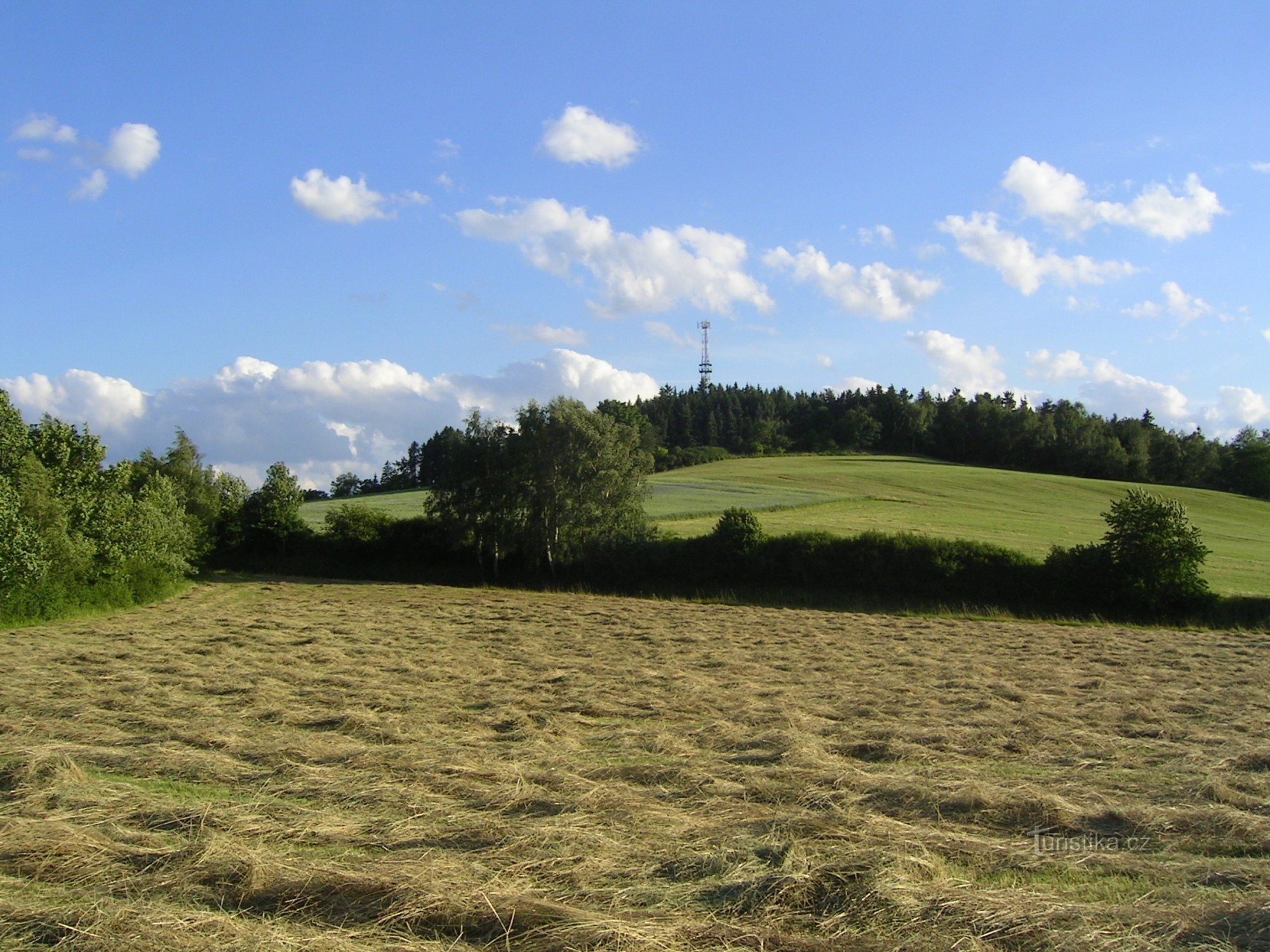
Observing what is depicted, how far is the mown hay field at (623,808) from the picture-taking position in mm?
4539

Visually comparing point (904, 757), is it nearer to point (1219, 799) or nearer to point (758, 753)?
point (758, 753)

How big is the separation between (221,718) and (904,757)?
8.31 metres

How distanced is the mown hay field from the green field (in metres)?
28.1

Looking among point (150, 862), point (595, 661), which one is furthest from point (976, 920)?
point (595, 661)

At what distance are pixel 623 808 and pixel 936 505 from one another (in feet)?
195

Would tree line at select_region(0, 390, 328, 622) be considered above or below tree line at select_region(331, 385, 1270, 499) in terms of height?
below

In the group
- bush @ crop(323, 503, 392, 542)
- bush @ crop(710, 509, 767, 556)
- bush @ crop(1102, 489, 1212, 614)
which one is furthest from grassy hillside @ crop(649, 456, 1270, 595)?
bush @ crop(323, 503, 392, 542)

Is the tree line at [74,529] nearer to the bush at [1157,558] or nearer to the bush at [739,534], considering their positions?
the bush at [739,534]

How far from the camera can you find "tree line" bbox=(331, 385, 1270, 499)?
307 ft

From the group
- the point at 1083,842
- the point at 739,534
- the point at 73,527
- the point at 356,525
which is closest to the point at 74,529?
the point at 73,527

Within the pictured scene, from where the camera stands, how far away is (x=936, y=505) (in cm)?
6138

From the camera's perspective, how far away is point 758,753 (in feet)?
28.6

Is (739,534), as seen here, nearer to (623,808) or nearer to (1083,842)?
(623,808)

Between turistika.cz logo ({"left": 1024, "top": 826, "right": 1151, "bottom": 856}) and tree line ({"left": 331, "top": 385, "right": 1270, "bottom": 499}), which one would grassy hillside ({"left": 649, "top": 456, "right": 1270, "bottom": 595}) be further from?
turistika.cz logo ({"left": 1024, "top": 826, "right": 1151, "bottom": 856})
